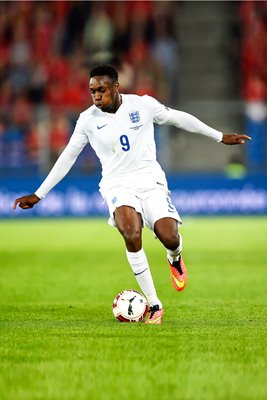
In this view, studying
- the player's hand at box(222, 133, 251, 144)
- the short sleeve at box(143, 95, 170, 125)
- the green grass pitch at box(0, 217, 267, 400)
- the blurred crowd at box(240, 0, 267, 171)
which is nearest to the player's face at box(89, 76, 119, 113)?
the short sleeve at box(143, 95, 170, 125)

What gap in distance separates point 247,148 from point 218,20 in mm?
4599

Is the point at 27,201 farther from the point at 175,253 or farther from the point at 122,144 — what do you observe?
the point at 175,253

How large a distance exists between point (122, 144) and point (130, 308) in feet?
4.44

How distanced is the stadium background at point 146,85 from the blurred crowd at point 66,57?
0.08ft

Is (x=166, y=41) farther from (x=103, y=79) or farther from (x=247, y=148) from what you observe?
(x=103, y=79)

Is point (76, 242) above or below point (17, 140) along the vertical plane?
below

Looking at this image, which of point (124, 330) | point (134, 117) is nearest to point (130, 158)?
point (134, 117)

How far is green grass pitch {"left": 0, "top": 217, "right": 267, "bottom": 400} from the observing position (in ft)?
18.7

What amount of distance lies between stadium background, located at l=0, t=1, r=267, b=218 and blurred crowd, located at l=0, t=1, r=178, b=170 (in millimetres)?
24

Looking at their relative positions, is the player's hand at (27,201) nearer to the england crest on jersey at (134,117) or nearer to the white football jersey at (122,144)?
the white football jersey at (122,144)

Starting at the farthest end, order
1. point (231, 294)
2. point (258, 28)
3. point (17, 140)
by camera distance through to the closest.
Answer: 1. point (258, 28)
2. point (17, 140)
3. point (231, 294)

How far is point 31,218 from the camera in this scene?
76.5 ft

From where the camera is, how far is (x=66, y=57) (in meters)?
25.2

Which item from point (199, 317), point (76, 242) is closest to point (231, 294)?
point (199, 317)
